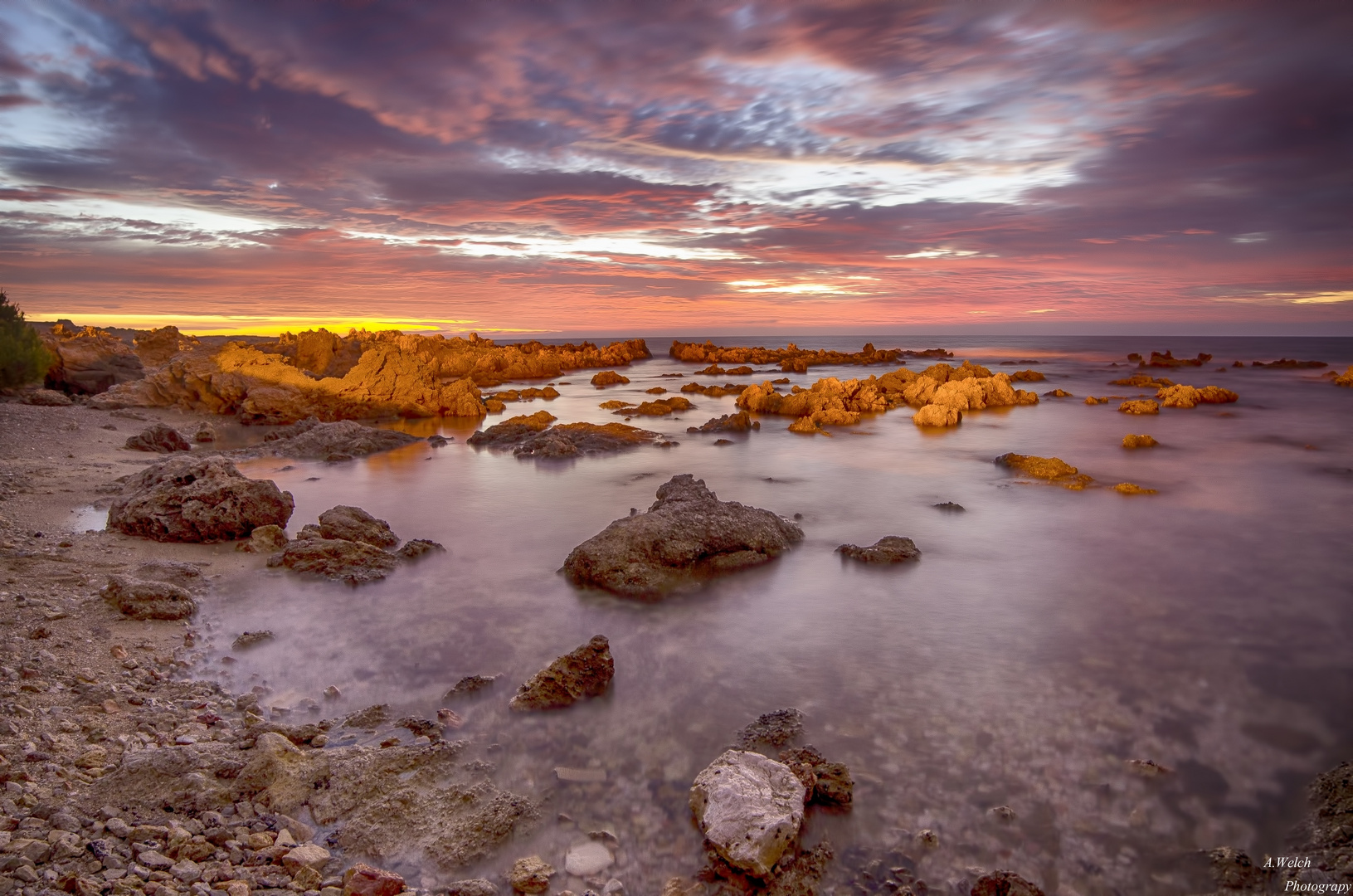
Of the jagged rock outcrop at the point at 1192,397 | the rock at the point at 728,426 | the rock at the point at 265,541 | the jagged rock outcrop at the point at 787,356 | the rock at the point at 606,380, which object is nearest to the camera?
the rock at the point at 265,541

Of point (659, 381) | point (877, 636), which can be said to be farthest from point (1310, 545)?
point (659, 381)

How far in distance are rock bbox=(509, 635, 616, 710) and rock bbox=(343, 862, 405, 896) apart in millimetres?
1829

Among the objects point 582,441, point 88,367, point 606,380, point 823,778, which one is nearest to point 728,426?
point 582,441

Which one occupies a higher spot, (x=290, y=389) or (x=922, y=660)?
(x=290, y=389)

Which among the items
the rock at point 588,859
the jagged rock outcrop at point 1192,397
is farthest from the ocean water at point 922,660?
the jagged rock outcrop at point 1192,397

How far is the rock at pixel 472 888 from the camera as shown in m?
3.33

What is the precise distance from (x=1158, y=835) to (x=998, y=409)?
2431cm

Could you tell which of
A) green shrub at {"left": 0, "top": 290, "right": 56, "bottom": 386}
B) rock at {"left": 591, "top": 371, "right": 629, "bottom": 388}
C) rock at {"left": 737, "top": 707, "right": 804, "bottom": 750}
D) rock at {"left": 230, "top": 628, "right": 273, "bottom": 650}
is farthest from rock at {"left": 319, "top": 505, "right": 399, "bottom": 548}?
rock at {"left": 591, "top": 371, "right": 629, "bottom": 388}

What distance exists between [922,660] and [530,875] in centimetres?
396

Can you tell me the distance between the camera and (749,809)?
12.0 feet

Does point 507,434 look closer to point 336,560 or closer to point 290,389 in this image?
point 290,389

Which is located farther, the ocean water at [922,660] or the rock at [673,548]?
the rock at [673,548]

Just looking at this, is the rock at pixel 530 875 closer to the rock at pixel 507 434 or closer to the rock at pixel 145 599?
the rock at pixel 145 599

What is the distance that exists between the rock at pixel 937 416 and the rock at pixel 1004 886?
63.1ft
